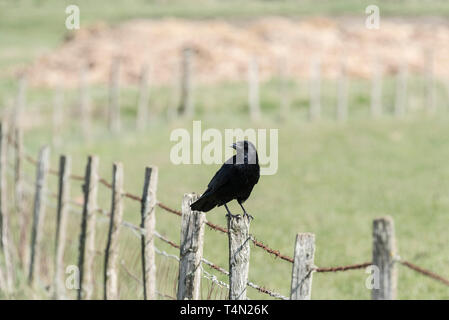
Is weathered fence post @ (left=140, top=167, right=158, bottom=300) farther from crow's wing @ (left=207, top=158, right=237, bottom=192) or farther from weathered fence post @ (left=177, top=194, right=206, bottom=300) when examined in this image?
crow's wing @ (left=207, top=158, right=237, bottom=192)

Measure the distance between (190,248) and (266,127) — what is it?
20.1m

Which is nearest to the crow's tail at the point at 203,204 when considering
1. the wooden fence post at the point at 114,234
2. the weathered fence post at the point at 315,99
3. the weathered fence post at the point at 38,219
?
the wooden fence post at the point at 114,234

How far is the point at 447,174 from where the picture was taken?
19.2m

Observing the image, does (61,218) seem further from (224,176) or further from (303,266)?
(303,266)

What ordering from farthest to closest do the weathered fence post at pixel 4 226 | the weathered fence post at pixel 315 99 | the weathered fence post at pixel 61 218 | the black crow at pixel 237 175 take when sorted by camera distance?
the weathered fence post at pixel 315 99 < the weathered fence post at pixel 4 226 < the weathered fence post at pixel 61 218 < the black crow at pixel 237 175

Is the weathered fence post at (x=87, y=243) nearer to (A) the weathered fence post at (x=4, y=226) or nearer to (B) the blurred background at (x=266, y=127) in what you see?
(B) the blurred background at (x=266, y=127)

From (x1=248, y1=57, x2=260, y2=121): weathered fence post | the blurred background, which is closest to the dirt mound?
the blurred background

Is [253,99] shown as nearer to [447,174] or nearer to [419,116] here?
[419,116]

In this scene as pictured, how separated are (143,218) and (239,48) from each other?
120 ft

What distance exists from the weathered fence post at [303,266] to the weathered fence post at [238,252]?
2.18 ft

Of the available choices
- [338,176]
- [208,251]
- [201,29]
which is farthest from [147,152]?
[201,29]

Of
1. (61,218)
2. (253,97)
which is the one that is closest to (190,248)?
(61,218)

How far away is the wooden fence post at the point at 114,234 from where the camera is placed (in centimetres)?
816

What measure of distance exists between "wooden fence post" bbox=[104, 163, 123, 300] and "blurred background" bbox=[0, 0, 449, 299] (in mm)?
397
